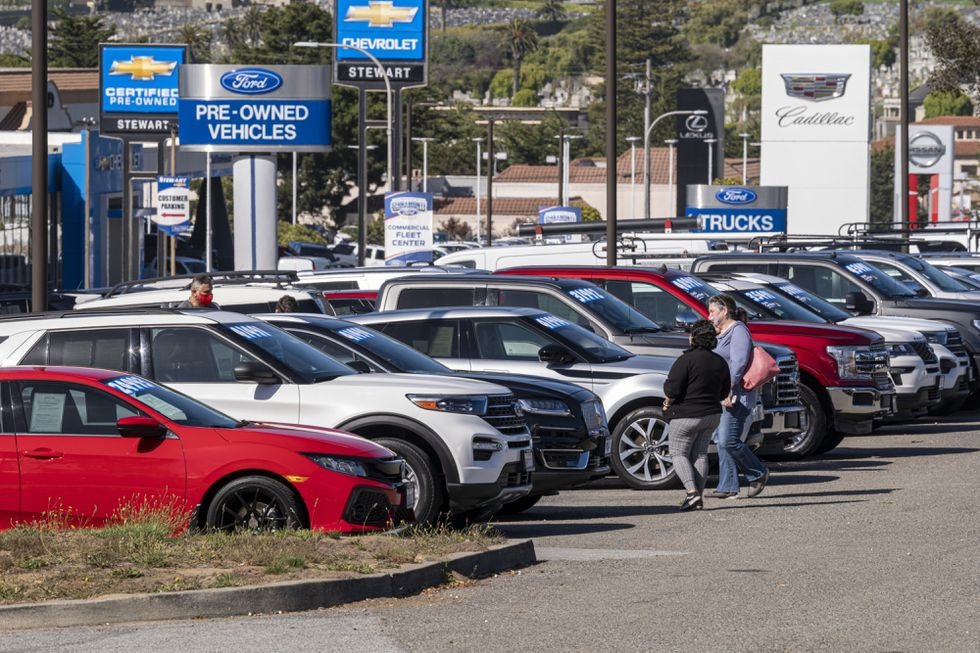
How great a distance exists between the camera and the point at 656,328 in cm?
1792

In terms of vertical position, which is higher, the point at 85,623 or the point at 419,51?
the point at 419,51

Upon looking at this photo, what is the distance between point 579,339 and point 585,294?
6.05 feet

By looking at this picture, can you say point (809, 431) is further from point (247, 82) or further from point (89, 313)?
point (247, 82)

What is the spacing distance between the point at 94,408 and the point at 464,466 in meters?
2.71

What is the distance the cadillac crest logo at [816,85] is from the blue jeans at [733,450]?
158ft

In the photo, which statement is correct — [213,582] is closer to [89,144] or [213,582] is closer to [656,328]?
[656,328]

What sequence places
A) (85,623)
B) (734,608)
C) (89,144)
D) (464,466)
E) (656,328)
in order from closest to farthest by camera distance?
(85,623) < (734,608) < (464,466) < (656,328) < (89,144)

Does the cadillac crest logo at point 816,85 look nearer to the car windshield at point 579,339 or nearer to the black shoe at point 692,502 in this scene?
the car windshield at point 579,339

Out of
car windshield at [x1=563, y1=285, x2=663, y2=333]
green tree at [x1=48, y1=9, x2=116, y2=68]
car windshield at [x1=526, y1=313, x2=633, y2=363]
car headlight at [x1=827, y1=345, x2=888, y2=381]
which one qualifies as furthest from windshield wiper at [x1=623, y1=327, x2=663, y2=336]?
green tree at [x1=48, y1=9, x2=116, y2=68]

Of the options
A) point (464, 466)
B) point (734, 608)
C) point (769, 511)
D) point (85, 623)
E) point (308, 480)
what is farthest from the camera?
point (769, 511)

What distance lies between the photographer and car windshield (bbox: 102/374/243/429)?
11.3m

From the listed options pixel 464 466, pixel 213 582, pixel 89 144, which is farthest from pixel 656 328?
pixel 89 144

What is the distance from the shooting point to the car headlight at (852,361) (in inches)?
732

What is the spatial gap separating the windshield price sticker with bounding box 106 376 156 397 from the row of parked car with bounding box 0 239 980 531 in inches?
1.0
